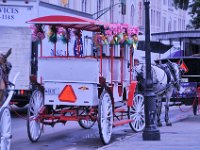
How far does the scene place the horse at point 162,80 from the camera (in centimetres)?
1689

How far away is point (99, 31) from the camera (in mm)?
13586

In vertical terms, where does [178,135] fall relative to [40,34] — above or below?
below

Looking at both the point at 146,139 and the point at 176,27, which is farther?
the point at 176,27

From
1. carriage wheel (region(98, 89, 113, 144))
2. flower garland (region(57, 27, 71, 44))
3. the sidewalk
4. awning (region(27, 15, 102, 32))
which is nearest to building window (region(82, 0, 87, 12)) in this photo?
the sidewalk

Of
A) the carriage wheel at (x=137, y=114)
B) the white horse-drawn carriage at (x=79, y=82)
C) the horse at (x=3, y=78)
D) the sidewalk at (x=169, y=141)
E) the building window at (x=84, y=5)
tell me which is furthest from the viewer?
the building window at (x=84, y=5)

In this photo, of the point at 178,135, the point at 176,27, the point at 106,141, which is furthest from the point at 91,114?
the point at 176,27

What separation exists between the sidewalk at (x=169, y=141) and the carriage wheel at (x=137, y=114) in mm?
634

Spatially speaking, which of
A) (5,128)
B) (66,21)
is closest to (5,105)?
(5,128)

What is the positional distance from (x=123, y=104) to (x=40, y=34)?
9.38 feet

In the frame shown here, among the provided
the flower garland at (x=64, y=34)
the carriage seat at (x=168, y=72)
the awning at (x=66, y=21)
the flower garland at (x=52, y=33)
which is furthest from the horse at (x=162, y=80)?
the awning at (x=66, y=21)

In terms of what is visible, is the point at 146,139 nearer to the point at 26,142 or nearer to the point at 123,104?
the point at 123,104

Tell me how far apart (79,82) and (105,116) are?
0.94 m

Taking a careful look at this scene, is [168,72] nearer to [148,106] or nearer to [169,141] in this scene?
[148,106]

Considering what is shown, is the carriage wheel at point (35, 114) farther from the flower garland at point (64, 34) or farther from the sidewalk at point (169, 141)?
the sidewalk at point (169, 141)
